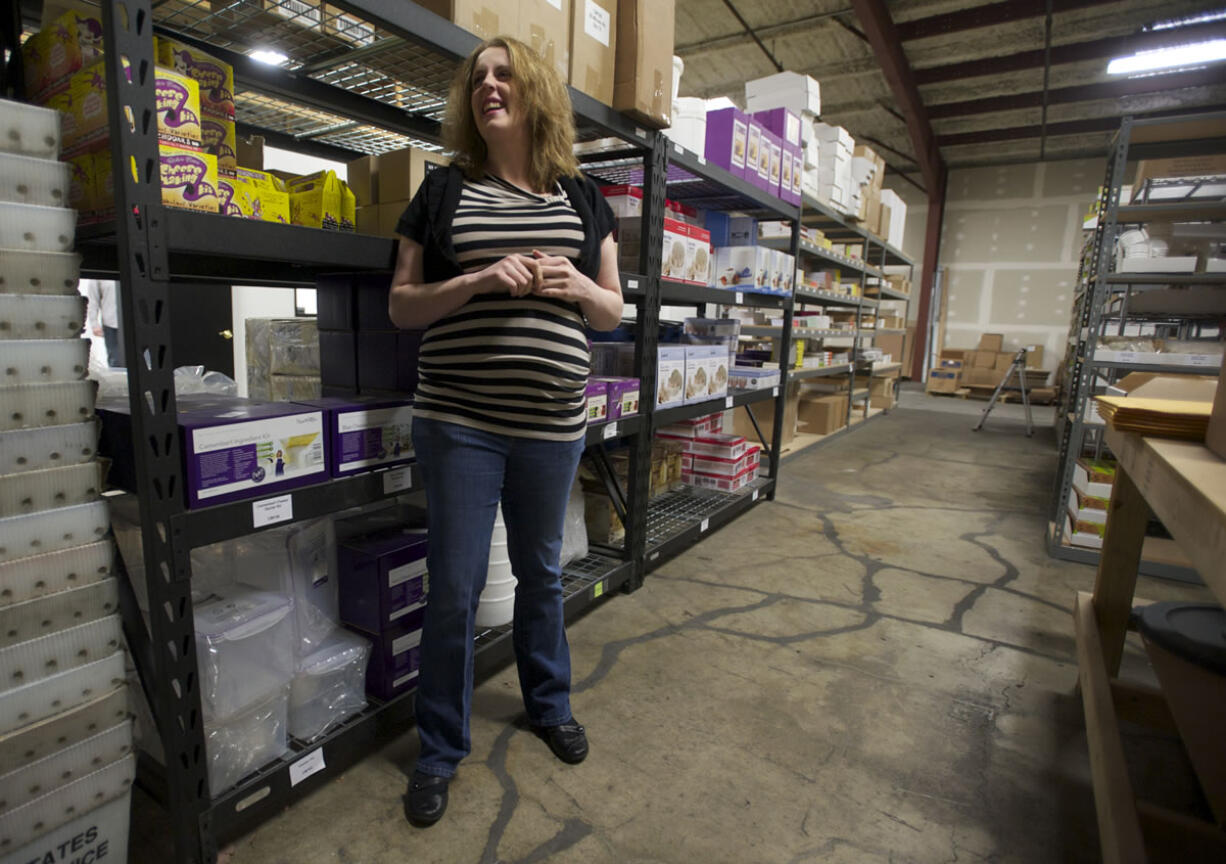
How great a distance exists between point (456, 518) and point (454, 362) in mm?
333

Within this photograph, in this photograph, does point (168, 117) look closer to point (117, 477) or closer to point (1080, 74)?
point (117, 477)

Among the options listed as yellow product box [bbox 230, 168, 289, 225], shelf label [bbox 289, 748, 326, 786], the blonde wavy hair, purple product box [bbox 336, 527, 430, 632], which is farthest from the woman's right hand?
shelf label [bbox 289, 748, 326, 786]

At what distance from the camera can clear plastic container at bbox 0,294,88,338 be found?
1.02m

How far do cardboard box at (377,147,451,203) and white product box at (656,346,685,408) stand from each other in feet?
3.98

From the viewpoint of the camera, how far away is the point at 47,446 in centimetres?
108

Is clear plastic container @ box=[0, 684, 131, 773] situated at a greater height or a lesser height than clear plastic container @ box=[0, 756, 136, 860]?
greater

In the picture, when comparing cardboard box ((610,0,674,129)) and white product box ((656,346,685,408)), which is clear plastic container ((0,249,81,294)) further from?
white product box ((656,346,685,408))

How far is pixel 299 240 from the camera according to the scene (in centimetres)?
126

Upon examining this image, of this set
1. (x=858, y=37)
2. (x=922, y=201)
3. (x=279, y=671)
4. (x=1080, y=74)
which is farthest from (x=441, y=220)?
(x=922, y=201)

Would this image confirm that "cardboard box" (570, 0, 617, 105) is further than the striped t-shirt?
Yes

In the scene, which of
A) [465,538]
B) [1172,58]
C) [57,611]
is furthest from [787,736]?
[1172,58]

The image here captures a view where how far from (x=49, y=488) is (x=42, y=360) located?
0.70 feet

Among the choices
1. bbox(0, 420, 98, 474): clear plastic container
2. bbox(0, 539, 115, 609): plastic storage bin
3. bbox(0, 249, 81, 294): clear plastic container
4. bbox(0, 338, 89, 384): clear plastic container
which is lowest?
bbox(0, 539, 115, 609): plastic storage bin

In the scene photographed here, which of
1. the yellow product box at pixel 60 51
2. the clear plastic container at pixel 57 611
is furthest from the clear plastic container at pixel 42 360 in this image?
the yellow product box at pixel 60 51
